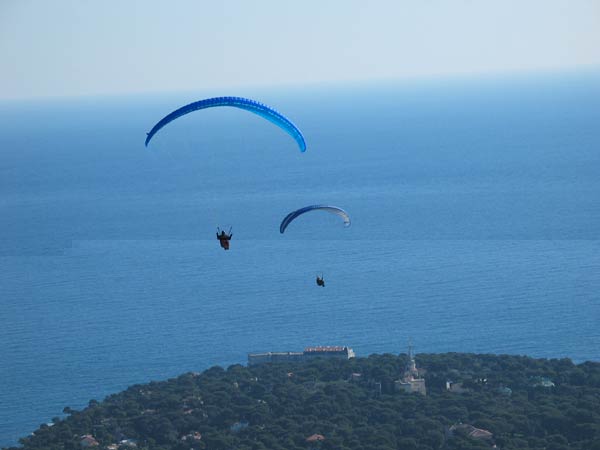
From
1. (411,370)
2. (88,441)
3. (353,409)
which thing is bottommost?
(88,441)

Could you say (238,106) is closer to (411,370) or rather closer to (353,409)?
(353,409)

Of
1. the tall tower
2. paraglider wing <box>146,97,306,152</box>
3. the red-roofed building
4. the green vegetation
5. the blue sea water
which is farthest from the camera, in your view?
the blue sea water

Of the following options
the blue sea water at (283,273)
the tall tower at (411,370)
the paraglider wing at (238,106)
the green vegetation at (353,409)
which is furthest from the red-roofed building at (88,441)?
the paraglider wing at (238,106)

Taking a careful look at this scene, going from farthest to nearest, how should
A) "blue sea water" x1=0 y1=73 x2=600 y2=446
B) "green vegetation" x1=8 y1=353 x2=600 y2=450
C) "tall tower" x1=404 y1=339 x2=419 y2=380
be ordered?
"blue sea water" x1=0 y1=73 x2=600 y2=446 < "tall tower" x1=404 y1=339 x2=419 y2=380 < "green vegetation" x1=8 y1=353 x2=600 y2=450

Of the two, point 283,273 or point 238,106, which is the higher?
point 283,273

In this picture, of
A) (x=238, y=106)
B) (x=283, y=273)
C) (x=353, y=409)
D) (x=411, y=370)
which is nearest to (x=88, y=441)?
(x=353, y=409)

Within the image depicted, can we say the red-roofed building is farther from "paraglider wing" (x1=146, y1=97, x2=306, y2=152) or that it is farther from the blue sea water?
"paraglider wing" (x1=146, y1=97, x2=306, y2=152)

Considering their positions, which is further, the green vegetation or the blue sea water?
the blue sea water

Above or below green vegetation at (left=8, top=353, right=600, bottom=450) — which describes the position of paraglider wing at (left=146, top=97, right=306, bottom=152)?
above

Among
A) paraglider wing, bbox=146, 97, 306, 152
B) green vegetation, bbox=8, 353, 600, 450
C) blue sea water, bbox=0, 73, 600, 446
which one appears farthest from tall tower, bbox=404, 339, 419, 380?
paraglider wing, bbox=146, 97, 306, 152
